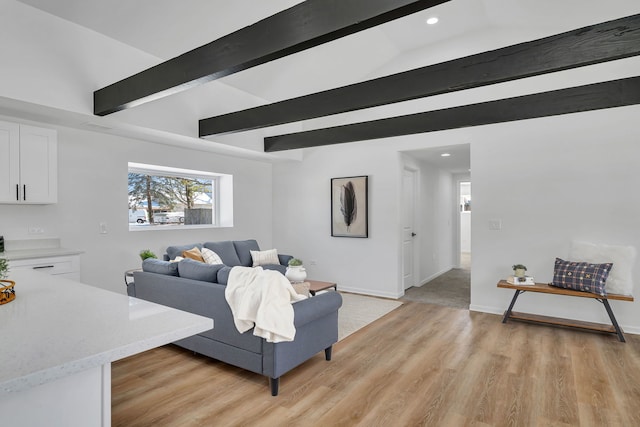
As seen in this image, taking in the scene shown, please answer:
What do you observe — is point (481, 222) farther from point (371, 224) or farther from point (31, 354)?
point (31, 354)

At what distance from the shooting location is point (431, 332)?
3.87 m

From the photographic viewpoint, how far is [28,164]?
3.57m

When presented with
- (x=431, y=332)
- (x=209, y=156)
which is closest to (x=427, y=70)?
(x=431, y=332)

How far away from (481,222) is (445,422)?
9.88 feet

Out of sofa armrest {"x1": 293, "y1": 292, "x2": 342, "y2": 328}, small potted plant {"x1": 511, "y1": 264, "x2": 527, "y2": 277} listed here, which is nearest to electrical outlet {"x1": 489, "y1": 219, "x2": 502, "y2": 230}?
small potted plant {"x1": 511, "y1": 264, "x2": 527, "y2": 277}

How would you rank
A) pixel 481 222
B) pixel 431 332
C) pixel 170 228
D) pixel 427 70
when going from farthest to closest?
pixel 170 228 < pixel 481 222 < pixel 431 332 < pixel 427 70

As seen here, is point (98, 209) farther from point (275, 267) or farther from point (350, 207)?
point (350, 207)

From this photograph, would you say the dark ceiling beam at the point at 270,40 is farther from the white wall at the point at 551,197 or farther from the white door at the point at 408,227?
the white door at the point at 408,227

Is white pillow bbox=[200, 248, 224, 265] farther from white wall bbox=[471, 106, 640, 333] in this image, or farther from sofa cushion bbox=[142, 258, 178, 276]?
white wall bbox=[471, 106, 640, 333]

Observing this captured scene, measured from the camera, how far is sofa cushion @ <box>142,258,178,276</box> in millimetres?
3311

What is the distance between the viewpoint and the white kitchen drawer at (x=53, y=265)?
3.29 m

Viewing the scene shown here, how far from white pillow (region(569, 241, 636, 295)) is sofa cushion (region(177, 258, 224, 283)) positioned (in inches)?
154

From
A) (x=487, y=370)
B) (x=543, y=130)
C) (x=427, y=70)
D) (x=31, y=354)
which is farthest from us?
(x=543, y=130)

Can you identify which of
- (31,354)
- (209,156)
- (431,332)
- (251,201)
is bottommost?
(431,332)
